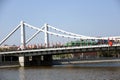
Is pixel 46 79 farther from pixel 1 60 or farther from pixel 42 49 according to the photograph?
pixel 1 60

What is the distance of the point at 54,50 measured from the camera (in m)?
68.0

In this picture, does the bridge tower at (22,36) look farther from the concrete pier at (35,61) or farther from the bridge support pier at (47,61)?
the bridge support pier at (47,61)

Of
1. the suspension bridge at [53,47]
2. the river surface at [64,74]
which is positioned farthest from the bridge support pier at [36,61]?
the river surface at [64,74]

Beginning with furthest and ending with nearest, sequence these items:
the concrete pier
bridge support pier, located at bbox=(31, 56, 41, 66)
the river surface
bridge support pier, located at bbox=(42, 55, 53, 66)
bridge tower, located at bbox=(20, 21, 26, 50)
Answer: bridge support pier, located at bbox=(42, 55, 53, 66), bridge support pier, located at bbox=(31, 56, 41, 66), bridge tower, located at bbox=(20, 21, 26, 50), the concrete pier, the river surface

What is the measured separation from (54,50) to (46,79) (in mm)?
33613

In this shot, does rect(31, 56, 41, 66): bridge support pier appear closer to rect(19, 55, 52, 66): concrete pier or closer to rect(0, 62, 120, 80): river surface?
rect(19, 55, 52, 66): concrete pier

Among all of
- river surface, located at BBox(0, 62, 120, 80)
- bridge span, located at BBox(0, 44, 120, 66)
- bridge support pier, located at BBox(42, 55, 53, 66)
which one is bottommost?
river surface, located at BBox(0, 62, 120, 80)

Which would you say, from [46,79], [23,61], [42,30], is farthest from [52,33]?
[46,79]

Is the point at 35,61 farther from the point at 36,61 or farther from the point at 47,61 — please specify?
the point at 47,61

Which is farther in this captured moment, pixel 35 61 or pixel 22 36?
pixel 35 61

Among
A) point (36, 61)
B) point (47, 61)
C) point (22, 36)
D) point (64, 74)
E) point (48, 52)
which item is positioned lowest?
point (64, 74)

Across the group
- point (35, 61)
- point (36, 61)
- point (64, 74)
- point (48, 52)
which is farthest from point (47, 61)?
point (64, 74)

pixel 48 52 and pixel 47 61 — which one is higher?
pixel 48 52

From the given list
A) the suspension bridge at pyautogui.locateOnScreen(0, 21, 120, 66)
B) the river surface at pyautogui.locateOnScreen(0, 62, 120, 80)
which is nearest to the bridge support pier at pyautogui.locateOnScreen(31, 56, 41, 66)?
the suspension bridge at pyautogui.locateOnScreen(0, 21, 120, 66)
